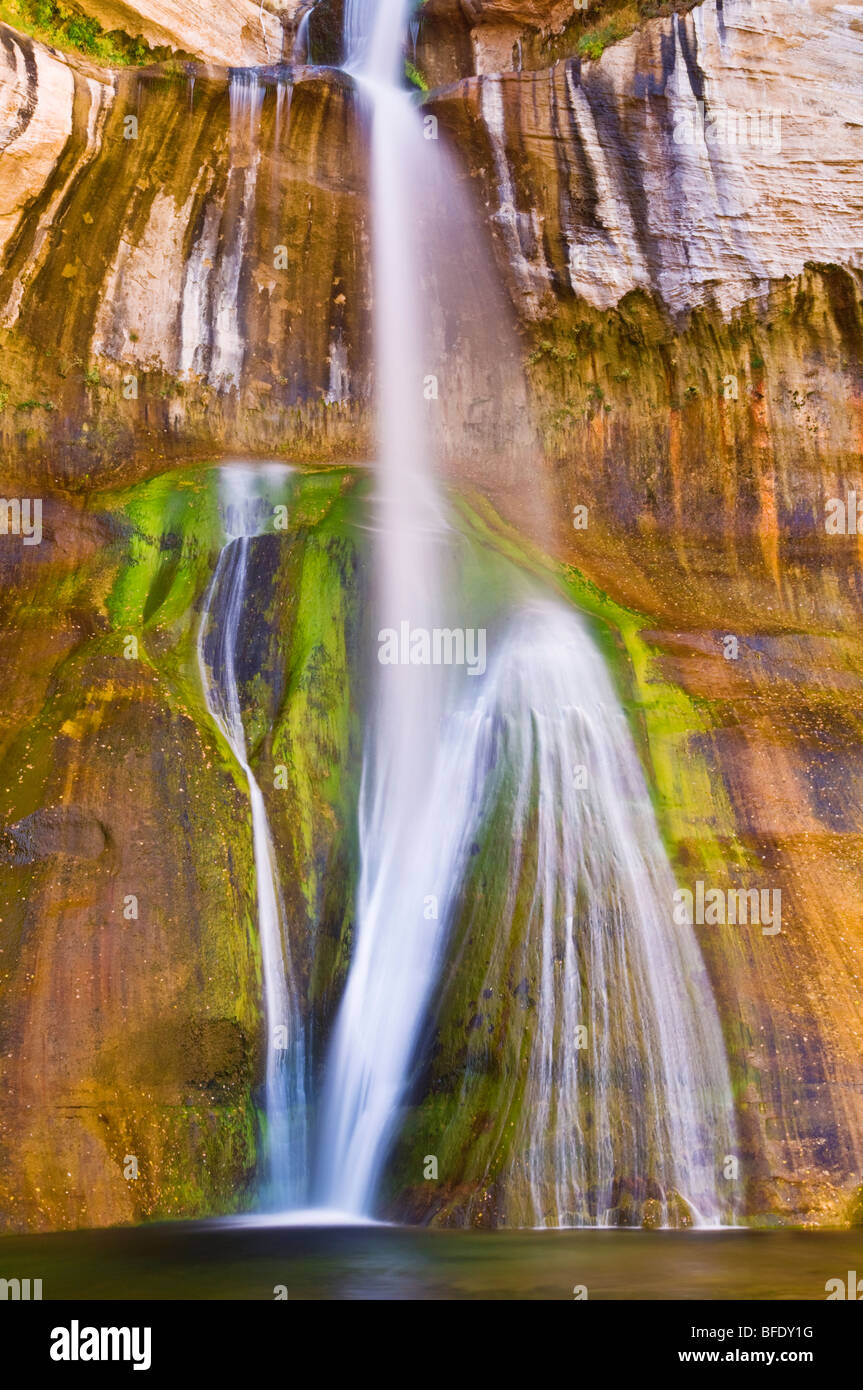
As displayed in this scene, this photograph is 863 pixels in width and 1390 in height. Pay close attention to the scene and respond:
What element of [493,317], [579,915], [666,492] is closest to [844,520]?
[666,492]

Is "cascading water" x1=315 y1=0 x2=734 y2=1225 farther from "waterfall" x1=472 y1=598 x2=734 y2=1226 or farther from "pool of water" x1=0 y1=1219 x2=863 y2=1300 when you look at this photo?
"pool of water" x1=0 y1=1219 x2=863 y2=1300

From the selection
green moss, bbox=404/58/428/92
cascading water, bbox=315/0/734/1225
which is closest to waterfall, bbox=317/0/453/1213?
cascading water, bbox=315/0/734/1225

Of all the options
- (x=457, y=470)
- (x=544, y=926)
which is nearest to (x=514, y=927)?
(x=544, y=926)

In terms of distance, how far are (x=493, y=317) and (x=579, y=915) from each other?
33.7ft

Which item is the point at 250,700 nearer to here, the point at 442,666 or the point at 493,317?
the point at 442,666

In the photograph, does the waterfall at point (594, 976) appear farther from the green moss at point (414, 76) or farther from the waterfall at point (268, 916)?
the green moss at point (414, 76)

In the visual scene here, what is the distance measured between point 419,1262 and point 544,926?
117 inches

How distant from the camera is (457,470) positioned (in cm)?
1619

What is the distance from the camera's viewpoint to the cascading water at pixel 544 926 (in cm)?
863

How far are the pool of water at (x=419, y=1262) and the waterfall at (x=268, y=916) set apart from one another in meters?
0.67

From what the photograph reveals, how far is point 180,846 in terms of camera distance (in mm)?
9836

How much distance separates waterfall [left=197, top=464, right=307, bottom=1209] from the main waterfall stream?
0.02m

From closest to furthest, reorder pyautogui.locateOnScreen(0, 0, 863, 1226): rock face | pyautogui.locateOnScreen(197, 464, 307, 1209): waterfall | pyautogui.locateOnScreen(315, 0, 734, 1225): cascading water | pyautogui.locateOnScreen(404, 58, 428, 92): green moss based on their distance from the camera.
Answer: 1. pyautogui.locateOnScreen(315, 0, 734, 1225): cascading water
2. pyautogui.locateOnScreen(0, 0, 863, 1226): rock face
3. pyautogui.locateOnScreen(197, 464, 307, 1209): waterfall
4. pyautogui.locateOnScreen(404, 58, 428, 92): green moss

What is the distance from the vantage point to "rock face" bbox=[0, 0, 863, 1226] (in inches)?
352
